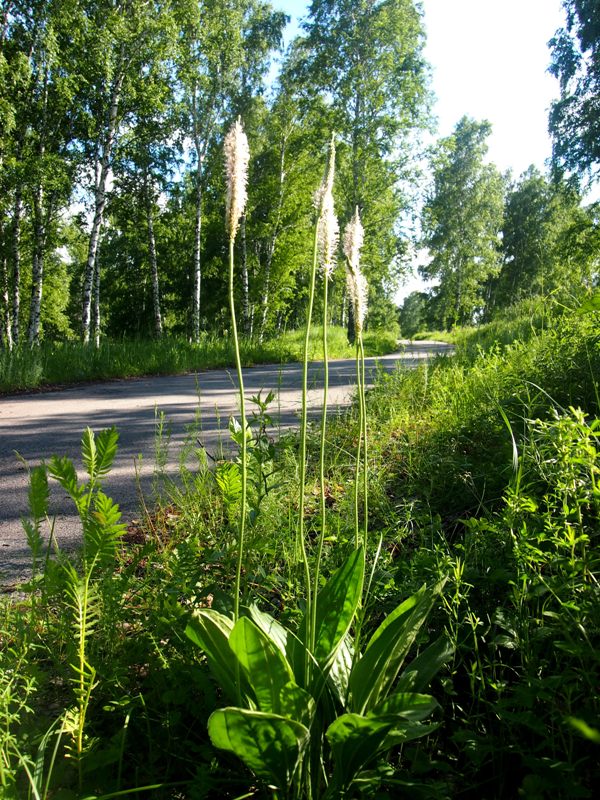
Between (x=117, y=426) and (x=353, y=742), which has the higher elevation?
(x=117, y=426)

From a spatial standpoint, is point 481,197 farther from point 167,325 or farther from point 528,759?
point 528,759

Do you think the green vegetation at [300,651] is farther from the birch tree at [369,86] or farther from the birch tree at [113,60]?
the birch tree at [369,86]

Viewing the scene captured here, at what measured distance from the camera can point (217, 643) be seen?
117cm

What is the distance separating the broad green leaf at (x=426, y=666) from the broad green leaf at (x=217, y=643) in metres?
0.40

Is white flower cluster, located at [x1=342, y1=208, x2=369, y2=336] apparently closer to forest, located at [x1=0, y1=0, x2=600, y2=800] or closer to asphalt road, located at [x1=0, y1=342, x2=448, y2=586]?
forest, located at [x1=0, y1=0, x2=600, y2=800]

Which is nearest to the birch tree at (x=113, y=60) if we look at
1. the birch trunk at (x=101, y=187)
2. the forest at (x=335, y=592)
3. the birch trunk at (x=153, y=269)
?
the birch trunk at (x=101, y=187)

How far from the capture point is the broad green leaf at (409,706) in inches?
40.2

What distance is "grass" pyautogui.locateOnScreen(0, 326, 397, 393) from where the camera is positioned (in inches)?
335

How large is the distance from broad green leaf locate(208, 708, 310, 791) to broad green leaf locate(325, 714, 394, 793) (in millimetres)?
77

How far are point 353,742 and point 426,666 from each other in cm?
31

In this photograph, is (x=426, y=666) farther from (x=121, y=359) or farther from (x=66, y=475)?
(x=121, y=359)

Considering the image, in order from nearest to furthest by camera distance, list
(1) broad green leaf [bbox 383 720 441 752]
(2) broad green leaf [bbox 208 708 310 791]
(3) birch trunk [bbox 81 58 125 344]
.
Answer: (2) broad green leaf [bbox 208 708 310 791]
(1) broad green leaf [bbox 383 720 441 752]
(3) birch trunk [bbox 81 58 125 344]

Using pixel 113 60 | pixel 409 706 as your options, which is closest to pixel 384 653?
pixel 409 706

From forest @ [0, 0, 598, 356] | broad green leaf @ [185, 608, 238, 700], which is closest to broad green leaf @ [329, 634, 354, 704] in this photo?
broad green leaf @ [185, 608, 238, 700]
